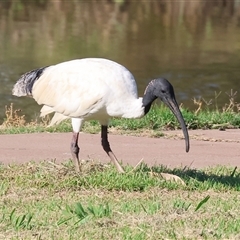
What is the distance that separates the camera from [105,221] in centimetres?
516

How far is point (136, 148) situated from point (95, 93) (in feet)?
6.55

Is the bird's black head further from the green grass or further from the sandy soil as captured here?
the sandy soil

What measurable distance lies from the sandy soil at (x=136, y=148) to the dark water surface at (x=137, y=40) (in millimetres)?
4783

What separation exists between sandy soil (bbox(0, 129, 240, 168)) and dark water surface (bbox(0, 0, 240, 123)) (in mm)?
4783

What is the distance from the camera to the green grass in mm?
4965

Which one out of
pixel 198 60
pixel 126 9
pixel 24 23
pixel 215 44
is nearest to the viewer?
pixel 198 60

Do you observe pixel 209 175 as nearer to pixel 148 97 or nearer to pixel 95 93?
pixel 148 97

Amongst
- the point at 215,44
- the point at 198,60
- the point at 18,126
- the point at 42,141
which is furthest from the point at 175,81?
the point at 42,141

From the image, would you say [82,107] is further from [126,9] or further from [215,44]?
[126,9]

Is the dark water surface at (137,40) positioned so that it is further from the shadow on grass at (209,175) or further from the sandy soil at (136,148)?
the shadow on grass at (209,175)

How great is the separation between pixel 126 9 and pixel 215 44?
806cm

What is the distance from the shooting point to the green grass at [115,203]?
496 centimetres

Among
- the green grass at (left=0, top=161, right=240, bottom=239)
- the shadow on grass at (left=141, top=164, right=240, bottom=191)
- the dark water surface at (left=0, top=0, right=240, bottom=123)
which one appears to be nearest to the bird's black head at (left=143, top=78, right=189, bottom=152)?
the shadow on grass at (left=141, top=164, right=240, bottom=191)

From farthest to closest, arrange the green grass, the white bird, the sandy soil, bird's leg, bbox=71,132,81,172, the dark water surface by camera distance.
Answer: the dark water surface < the sandy soil < bird's leg, bbox=71,132,81,172 < the white bird < the green grass
